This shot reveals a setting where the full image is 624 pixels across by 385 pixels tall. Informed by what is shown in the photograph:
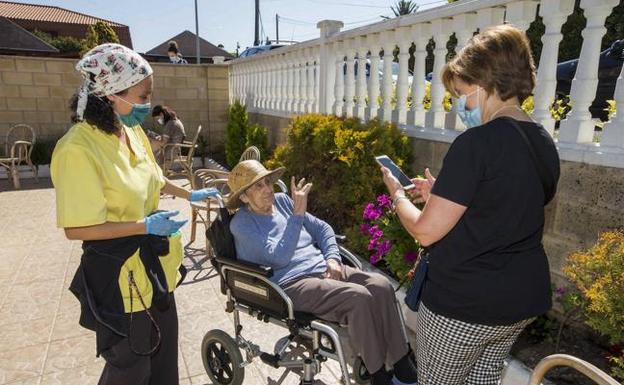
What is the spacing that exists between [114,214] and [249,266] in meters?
0.76

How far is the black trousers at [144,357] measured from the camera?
186 centimetres

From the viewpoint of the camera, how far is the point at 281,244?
8.11 ft

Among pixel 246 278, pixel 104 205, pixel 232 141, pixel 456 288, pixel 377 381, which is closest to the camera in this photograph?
pixel 456 288

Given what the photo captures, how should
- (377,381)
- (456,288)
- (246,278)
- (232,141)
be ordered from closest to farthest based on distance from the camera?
(456,288) → (377,381) → (246,278) → (232,141)

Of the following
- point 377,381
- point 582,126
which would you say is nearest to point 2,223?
point 377,381

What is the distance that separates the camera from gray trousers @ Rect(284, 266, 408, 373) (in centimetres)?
217

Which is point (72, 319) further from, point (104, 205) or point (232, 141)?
point (232, 141)

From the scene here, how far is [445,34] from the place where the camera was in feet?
11.2

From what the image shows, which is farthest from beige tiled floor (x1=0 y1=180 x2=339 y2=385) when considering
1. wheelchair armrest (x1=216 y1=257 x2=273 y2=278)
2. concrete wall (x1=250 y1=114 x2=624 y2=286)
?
concrete wall (x1=250 y1=114 x2=624 y2=286)

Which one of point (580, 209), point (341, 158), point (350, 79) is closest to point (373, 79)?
point (350, 79)

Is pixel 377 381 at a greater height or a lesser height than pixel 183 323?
greater

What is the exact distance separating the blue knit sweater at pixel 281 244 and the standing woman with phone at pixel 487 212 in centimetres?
97

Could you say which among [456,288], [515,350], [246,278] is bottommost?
[515,350]

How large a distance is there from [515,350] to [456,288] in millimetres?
1323
